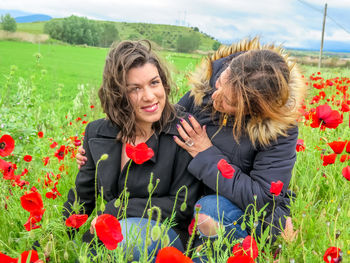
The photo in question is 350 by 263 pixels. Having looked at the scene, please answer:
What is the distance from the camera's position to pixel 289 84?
1.86 meters

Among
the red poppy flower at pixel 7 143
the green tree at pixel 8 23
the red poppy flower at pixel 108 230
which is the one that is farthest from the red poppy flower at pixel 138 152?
the green tree at pixel 8 23

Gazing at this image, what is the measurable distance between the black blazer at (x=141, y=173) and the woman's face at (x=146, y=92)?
15 cm

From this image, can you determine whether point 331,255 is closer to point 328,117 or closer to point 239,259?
point 239,259

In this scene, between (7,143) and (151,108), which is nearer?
(7,143)

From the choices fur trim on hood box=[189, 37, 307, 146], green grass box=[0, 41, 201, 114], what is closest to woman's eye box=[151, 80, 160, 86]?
fur trim on hood box=[189, 37, 307, 146]

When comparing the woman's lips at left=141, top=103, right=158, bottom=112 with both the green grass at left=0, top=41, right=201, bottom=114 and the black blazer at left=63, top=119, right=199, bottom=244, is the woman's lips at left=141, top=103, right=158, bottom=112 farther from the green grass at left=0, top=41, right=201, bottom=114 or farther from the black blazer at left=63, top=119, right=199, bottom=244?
the green grass at left=0, top=41, right=201, bottom=114

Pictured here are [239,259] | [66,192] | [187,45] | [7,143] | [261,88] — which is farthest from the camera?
[187,45]

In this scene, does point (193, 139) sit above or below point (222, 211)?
above

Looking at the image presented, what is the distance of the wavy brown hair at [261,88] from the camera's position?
1731 millimetres

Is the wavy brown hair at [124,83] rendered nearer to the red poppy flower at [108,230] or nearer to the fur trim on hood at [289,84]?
the fur trim on hood at [289,84]

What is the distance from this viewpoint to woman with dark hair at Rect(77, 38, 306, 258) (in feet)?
5.74

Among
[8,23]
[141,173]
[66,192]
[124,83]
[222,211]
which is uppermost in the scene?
[8,23]

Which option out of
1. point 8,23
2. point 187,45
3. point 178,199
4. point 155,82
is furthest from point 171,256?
point 187,45

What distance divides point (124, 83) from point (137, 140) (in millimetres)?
374
